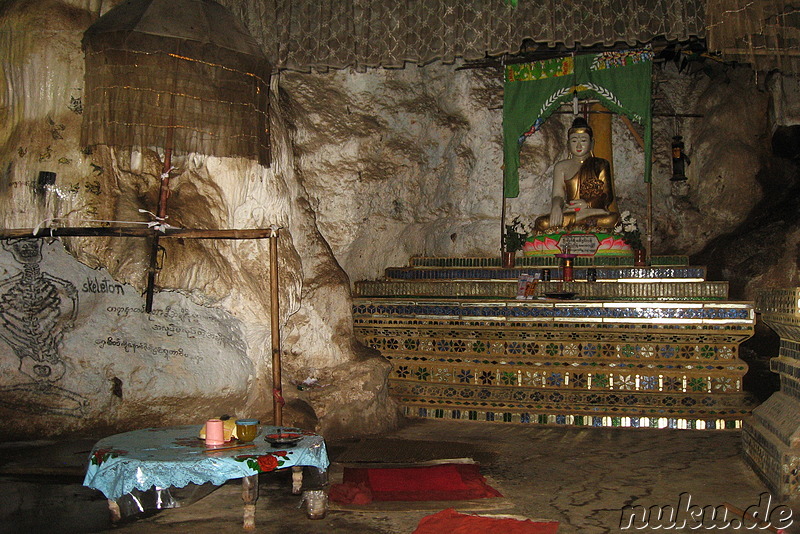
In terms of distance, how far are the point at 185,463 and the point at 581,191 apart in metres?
7.03

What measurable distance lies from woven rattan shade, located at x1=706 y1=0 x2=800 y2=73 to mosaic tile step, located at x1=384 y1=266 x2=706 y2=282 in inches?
114

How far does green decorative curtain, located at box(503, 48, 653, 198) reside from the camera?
843 centimetres

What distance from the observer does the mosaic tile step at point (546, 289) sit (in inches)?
300

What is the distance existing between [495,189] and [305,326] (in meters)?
3.96

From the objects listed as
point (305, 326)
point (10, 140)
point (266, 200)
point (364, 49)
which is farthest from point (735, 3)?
point (10, 140)

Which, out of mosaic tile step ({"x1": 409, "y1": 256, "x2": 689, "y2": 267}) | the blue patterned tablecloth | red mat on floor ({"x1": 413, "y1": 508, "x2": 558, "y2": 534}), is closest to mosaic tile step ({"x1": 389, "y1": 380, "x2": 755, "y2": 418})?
mosaic tile step ({"x1": 409, "y1": 256, "x2": 689, "y2": 267})

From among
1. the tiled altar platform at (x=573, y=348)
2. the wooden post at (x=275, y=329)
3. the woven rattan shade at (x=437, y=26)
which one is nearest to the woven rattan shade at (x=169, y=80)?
the wooden post at (x=275, y=329)

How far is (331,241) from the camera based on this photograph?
8.54 metres

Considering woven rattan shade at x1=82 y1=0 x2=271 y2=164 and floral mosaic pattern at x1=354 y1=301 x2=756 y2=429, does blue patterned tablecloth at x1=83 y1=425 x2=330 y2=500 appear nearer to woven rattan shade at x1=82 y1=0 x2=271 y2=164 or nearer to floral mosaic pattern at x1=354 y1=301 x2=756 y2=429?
woven rattan shade at x1=82 y1=0 x2=271 y2=164

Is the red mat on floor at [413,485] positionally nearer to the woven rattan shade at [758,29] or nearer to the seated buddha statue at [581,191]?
the woven rattan shade at [758,29]

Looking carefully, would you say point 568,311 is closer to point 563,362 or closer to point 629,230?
point 563,362

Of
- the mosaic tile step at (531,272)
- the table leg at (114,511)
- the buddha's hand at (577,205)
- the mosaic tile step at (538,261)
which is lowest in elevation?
the table leg at (114,511)

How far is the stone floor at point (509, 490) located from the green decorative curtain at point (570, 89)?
3760 millimetres

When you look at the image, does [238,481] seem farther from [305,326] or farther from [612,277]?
[612,277]
